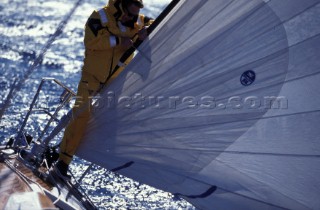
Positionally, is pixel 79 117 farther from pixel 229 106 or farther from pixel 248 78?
pixel 248 78

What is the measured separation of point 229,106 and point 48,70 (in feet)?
29.3

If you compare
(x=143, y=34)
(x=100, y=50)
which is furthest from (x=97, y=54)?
(x=143, y=34)

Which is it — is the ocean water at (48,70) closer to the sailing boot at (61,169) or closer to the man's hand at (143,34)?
the sailing boot at (61,169)

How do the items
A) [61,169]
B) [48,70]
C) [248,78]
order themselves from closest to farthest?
[248,78], [61,169], [48,70]

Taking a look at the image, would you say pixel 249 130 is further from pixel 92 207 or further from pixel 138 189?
pixel 138 189

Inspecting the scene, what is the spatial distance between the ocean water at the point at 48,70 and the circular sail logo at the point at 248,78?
173 centimetres

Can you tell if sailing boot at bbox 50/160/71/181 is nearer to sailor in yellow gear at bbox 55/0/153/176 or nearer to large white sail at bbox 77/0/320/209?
sailor in yellow gear at bbox 55/0/153/176

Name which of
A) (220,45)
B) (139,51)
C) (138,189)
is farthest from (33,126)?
(220,45)

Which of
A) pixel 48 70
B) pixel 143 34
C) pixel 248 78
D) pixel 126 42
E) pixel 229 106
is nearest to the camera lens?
pixel 248 78

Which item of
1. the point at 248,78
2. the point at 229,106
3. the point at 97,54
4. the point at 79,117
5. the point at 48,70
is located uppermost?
the point at 48,70

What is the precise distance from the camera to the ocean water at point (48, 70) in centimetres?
748

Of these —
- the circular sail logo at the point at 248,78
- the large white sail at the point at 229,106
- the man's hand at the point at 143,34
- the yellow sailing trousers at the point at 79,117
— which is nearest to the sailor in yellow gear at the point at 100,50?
the yellow sailing trousers at the point at 79,117

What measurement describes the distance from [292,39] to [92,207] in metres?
2.46

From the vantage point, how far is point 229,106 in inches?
199
